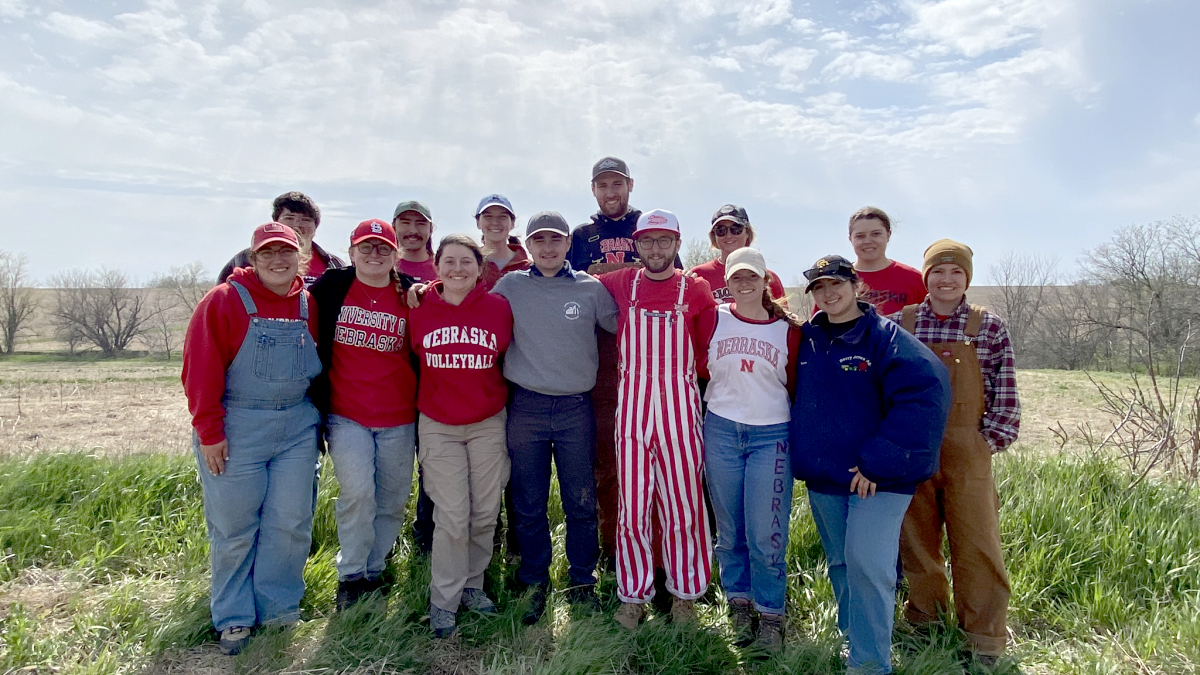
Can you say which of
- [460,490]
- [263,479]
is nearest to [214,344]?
[263,479]

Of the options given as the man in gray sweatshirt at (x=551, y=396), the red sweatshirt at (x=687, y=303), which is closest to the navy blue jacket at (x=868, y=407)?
the red sweatshirt at (x=687, y=303)

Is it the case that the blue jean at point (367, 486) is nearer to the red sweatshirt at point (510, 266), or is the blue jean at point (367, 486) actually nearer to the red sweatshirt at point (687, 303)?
the red sweatshirt at point (510, 266)

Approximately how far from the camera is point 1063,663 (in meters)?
3.61

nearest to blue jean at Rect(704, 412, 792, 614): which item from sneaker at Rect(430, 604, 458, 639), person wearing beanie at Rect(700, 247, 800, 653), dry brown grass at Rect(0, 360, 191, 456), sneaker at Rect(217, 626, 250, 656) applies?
person wearing beanie at Rect(700, 247, 800, 653)

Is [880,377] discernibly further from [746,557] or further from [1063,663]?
[1063,663]

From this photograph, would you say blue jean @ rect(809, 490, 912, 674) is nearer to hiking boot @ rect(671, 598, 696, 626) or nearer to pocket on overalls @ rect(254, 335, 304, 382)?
hiking boot @ rect(671, 598, 696, 626)

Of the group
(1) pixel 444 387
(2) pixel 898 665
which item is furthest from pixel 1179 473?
(1) pixel 444 387

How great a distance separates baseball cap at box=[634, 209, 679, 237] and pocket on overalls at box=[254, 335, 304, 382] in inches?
84.4

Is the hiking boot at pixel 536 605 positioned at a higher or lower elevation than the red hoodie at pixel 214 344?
lower

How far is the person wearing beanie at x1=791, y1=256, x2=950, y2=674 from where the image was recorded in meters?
3.15

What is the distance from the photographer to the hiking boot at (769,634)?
11.8 feet

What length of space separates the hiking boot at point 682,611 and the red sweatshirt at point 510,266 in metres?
2.45

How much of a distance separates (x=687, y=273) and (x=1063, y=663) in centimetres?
311

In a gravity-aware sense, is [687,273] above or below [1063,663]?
above
